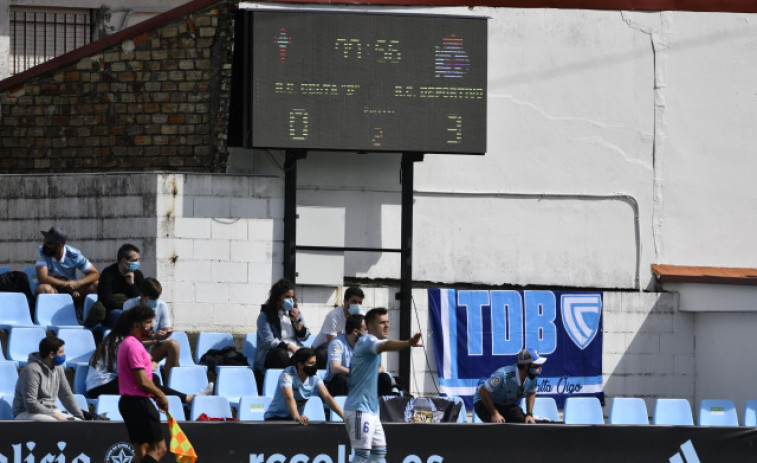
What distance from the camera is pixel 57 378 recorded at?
13.1 m

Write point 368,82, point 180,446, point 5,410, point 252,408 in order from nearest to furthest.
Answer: point 180,446, point 5,410, point 252,408, point 368,82

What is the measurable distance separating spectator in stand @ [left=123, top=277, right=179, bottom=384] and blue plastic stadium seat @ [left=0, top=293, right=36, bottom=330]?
1370mm

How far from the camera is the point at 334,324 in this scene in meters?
16.2

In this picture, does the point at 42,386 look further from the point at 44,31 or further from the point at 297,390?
the point at 44,31

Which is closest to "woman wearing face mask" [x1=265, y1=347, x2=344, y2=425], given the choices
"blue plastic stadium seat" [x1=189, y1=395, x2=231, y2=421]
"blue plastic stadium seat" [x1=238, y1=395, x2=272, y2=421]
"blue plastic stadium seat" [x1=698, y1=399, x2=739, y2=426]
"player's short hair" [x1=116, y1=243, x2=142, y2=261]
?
"blue plastic stadium seat" [x1=238, y1=395, x2=272, y2=421]

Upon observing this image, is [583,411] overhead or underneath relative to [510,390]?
underneath

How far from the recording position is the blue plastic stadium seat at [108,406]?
13586 mm

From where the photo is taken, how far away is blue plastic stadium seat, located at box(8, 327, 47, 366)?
15148 mm

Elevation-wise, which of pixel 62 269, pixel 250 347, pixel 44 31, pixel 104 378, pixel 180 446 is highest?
pixel 44 31

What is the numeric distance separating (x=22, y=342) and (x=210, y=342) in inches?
87.8

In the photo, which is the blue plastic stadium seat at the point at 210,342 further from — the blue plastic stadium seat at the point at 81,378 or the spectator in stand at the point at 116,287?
the blue plastic stadium seat at the point at 81,378

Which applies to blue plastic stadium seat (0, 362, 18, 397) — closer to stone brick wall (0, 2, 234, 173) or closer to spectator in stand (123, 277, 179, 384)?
spectator in stand (123, 277, 179, 384)

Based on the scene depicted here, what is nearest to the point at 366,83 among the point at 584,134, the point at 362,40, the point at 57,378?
the point at 362,40

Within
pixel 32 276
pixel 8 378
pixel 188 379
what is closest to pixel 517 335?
pixel 188 379
